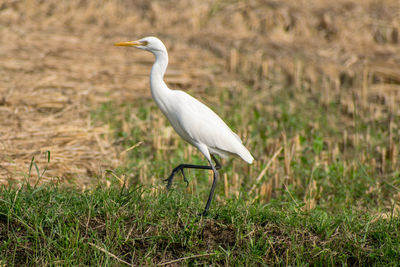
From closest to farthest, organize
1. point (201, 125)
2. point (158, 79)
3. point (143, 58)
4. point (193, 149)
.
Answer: point (158, 79) < point (201, 125) < point (193, 149) < point (143, 58)

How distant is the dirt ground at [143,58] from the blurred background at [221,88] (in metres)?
0.02

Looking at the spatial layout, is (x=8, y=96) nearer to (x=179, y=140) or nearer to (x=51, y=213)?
(x=179, y=140)

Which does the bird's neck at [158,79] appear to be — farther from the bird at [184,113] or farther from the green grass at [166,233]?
the green grass at [166,233]

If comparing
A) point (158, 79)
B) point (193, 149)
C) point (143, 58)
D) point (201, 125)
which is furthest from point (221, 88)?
point (158, 79)

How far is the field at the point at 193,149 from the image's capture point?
4.27 m

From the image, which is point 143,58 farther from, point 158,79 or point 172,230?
point 172,230

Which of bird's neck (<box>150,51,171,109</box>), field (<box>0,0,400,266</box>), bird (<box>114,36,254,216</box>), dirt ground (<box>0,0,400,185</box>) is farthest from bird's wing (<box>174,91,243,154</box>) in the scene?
dirt ground (<box>0,0,400,185</box>)

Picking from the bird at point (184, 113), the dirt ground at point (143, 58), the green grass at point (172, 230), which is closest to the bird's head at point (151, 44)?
the bird at point (184, 113)

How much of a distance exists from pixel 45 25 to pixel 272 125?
19.3 ft

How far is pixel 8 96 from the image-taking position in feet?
23.7

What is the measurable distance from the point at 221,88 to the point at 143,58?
6.32 ft

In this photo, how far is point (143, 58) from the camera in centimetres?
1036

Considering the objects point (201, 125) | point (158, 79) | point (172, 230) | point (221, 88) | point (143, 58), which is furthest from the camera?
point (143, 58)

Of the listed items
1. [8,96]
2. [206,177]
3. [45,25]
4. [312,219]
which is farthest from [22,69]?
[312,219]
